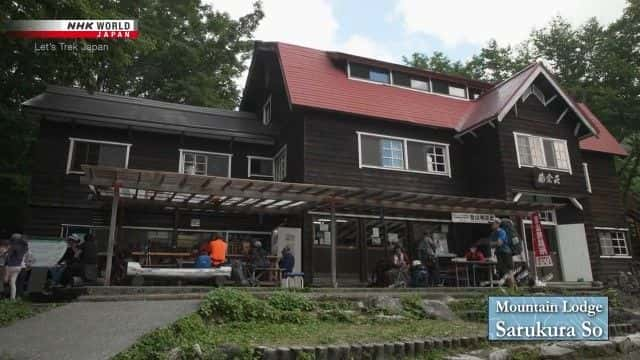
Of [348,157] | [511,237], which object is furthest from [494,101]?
[511,237]

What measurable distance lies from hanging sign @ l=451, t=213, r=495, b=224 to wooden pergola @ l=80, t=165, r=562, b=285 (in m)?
0.84

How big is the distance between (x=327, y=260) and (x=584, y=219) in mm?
11367

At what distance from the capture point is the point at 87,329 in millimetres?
7078

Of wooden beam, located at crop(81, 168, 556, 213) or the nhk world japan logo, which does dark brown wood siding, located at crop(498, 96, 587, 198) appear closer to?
wooden beam, located at crop(81, 168, 556, 213)

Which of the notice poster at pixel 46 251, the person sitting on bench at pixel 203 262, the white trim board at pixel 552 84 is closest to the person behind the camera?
the person sitting on bench at pixel 203 262

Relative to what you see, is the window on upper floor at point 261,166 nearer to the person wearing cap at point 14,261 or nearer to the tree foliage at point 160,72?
the tree foliage at point 160,72

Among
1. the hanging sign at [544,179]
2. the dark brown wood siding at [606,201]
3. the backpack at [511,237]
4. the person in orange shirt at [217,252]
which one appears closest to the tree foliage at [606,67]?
the dark brown wood siding at [606,201]

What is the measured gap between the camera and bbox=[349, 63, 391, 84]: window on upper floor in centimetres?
1930

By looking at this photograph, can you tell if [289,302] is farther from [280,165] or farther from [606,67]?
[606,67]

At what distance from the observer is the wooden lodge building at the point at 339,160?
15.6m

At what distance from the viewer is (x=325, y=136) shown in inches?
642

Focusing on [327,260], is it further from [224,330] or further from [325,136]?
[224,330]

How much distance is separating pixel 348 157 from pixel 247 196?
17.5ft

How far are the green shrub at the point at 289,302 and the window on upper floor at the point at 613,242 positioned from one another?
57.6ft
